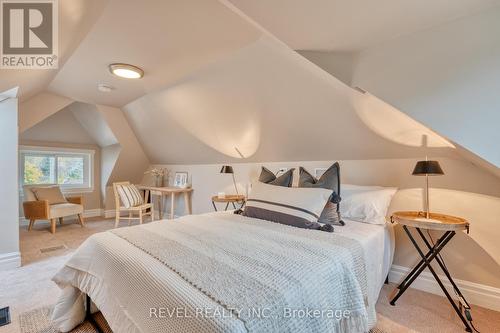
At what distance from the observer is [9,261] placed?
261 cm

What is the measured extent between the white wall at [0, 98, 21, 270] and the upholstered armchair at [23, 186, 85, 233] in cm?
142

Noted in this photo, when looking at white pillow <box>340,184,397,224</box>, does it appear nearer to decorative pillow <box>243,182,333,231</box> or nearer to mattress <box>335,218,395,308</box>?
mattress <box>335,218,395,308</box>

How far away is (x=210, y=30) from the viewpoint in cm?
188

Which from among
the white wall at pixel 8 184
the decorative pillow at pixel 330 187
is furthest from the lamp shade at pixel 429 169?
the white wall at pixel 8 184

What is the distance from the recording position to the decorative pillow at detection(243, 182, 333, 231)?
1.94 m

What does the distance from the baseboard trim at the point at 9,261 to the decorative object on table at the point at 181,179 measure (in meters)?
2.53

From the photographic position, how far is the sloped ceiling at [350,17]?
46.4 inches

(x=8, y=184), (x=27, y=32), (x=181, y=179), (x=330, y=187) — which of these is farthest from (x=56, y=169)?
(x=330, y=187)

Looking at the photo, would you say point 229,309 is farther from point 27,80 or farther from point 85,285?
point 27,80

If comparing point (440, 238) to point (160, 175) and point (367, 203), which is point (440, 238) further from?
point (160, 175)

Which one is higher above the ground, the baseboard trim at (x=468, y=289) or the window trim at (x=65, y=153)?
the window trim at (x=65, y=153)

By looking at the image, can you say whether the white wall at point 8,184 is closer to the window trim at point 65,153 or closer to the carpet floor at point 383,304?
the carpet floor at point 383,304

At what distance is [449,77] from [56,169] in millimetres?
6471

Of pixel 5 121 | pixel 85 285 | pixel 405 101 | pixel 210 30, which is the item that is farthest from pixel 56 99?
pixel 405 101
